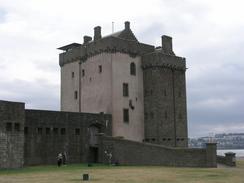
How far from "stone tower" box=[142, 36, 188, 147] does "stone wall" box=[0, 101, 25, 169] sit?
2035cm

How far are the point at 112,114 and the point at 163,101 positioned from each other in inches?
319

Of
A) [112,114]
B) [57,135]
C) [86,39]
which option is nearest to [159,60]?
[112,114]

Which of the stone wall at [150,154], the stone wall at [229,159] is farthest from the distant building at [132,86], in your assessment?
the stone wall at [229,159]

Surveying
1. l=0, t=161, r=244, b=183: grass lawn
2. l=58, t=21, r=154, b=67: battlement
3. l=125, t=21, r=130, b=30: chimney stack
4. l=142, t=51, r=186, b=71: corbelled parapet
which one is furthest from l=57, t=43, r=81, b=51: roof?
l=0, t=161, r=244, b=183: grass lawn

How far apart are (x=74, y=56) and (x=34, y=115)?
17.5 metres

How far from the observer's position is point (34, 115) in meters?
49.4

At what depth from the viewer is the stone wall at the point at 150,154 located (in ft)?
147

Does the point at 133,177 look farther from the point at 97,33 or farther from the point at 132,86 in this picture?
the point at 97,33

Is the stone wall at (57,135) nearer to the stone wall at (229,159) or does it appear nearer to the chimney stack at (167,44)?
the stone wall at (229,159)

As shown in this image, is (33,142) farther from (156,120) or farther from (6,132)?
(156,120)

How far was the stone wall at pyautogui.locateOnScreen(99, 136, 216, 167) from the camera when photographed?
4484 cm

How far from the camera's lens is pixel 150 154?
4791cm

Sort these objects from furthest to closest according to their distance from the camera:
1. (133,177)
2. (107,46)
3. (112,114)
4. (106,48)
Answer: (106,48)
(107,46)
(112,114)
(133,177)

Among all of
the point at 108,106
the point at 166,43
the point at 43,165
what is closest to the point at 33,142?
the point at 43,165
